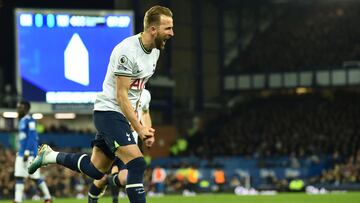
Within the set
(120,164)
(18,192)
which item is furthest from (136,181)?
(18,192)

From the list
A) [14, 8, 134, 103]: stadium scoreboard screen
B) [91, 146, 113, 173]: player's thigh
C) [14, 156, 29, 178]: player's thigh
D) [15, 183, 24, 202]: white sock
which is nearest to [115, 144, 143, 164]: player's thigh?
[91, 146, 113, 173]: player's thigh

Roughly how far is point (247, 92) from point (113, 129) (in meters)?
42.6

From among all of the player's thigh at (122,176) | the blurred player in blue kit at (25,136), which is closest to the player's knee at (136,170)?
the player's thigh at (122,176)

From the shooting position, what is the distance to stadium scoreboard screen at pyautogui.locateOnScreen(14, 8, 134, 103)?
23.3 meters

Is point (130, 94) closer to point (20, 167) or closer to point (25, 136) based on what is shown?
point (25, 136)

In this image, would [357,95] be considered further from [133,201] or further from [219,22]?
[133,201]

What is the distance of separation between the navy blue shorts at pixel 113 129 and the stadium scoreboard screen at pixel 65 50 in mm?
14397

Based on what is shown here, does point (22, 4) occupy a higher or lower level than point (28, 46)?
higher

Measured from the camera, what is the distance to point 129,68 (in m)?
8.45

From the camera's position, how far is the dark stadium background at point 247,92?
121 feet

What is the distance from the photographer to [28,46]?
23922 millimetres

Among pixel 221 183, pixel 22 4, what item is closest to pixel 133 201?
pixel 221 183

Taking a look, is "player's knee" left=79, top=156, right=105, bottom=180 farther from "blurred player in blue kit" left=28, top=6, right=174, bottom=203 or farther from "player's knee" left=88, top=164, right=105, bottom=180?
"blurred player in blue kit" left=28, top=6, right=174, bottom=203

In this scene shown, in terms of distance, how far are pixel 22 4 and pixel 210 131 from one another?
1255 cm
